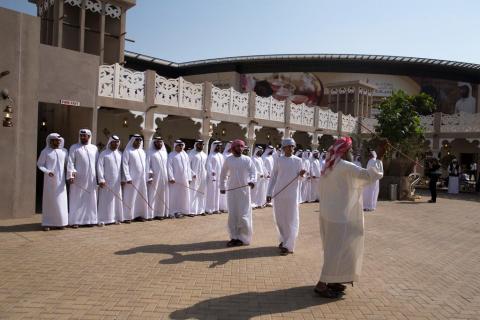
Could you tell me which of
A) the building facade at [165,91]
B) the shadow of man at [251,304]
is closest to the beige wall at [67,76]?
the building facade at [165,91]

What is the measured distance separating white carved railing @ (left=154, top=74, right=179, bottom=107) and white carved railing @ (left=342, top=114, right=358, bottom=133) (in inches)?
544

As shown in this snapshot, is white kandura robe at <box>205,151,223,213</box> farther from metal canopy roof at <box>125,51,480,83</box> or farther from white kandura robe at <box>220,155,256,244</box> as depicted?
metal canopy roof at <box>125,51,480,83</box>

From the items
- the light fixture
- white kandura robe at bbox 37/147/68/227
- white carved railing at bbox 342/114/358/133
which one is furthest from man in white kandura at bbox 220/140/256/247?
white carved railing at bbox 342/114/358/133

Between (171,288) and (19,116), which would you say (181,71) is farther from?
(171,288)

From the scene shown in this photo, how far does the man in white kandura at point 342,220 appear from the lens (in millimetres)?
4719

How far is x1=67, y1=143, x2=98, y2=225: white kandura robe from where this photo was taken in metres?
8.26

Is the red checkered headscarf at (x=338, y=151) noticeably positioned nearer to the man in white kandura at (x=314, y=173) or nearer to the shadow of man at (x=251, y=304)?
the shadow of man at (x=251, y=304)

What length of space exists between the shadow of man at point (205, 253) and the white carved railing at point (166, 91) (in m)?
7.18

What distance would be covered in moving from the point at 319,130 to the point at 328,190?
707 inches

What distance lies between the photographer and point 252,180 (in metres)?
7.39

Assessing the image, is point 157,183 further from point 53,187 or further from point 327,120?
point 327,120

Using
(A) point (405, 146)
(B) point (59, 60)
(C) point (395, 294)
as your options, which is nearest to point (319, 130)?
(A) point (405, 146)

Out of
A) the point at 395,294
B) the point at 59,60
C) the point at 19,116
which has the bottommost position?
the point at 395,294

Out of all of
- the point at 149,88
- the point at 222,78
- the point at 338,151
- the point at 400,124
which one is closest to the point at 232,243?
the point at 338,151
